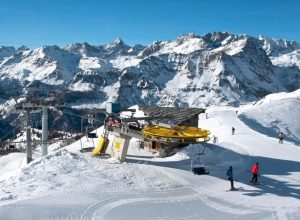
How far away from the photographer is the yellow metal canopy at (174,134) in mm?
30080

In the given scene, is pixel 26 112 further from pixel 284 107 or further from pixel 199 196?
pixel 284 107

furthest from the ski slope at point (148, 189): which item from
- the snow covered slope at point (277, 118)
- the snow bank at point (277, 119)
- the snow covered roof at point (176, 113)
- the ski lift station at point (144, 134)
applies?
the snow covered slope at point (277, 118)

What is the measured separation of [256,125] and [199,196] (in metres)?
47.6

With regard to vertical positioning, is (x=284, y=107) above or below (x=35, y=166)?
above

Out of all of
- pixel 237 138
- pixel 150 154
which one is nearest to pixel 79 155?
pixel 150 154

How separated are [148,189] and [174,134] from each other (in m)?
5.99

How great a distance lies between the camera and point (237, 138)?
46.2 meters

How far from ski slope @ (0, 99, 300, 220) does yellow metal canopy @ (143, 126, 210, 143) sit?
1.93 meters

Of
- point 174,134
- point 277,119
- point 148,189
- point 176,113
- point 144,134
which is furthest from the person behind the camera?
point 277,119

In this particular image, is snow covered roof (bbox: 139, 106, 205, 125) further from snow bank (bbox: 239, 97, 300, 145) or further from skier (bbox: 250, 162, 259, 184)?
snow bank (bbox: 239, 97, 300, 145)

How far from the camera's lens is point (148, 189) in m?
26.1

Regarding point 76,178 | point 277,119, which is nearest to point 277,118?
point 277,119

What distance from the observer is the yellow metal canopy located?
30080 mm

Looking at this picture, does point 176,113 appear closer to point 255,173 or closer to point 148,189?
point 255,173
